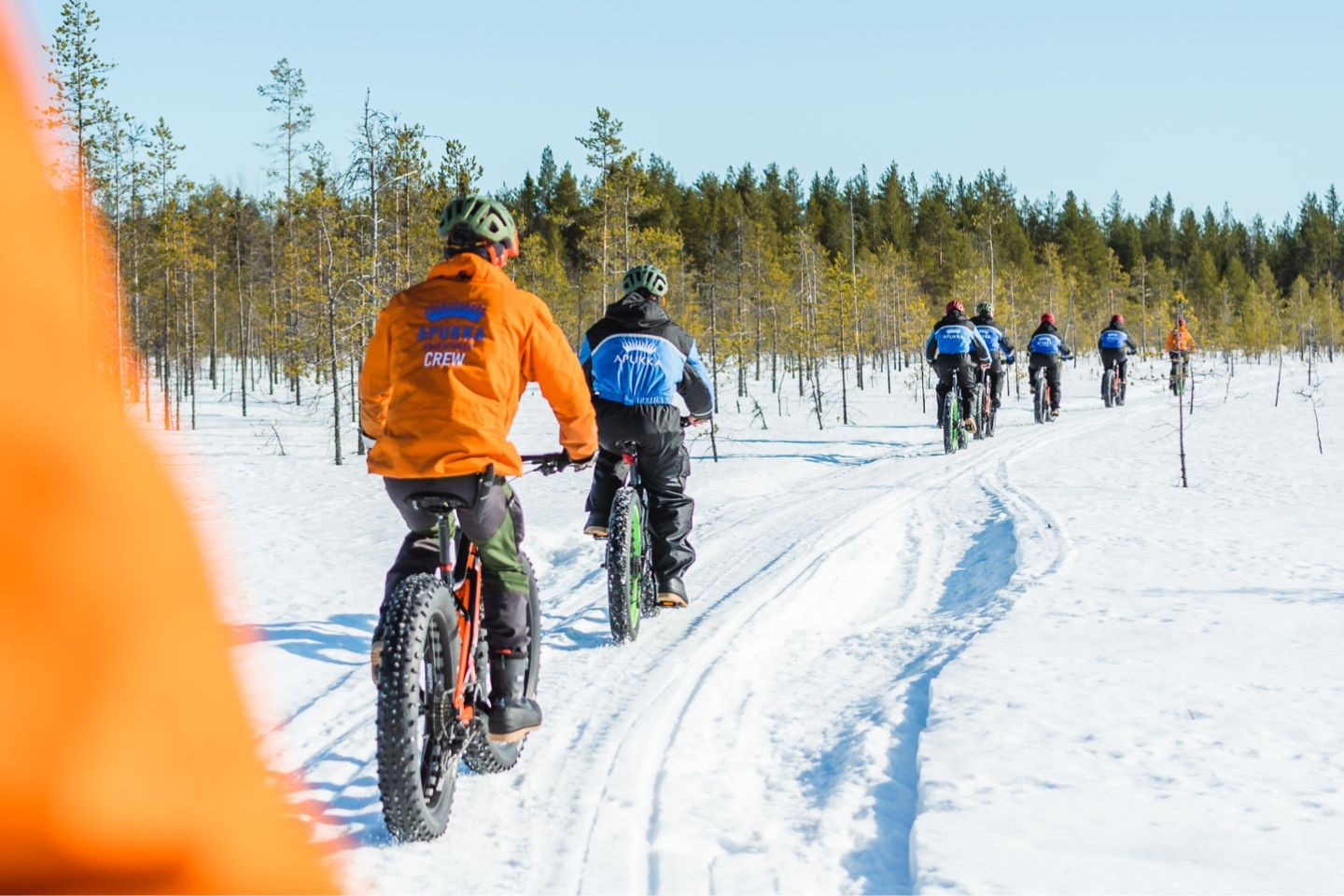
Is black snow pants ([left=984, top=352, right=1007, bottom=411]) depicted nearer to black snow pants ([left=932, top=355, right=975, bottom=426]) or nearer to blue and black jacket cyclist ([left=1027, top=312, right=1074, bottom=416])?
black snow pants ([left=932, top=355, right=975, bottom=426])

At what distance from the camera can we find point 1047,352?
2167cm

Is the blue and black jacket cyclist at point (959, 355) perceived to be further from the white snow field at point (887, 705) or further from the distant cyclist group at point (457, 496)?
the distant cyclist group at point (457, 496)

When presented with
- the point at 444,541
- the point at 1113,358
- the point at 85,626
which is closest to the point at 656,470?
the point at 444,541

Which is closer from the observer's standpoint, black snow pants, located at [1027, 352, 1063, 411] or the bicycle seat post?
the bicycle seat post

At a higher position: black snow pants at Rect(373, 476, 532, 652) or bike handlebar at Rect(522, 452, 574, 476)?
bike handlebar at Rect(522, 452, 574, 476)

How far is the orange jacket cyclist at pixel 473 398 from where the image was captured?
351 centimetres

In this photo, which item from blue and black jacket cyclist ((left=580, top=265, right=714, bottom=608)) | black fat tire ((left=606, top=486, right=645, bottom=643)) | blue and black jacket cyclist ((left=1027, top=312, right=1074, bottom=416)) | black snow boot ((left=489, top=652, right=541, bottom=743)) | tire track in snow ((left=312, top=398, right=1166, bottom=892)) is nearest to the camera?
tire track in snow ((left=312, top=398, right=1166, bottom=892))

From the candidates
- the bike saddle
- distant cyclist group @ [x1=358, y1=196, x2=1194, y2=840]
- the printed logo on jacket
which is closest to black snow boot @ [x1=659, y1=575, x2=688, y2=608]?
distant cyclist group @ [x1=358, y1=196, x2=1194, y2=840]

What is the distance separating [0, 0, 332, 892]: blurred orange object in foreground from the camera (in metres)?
0.62

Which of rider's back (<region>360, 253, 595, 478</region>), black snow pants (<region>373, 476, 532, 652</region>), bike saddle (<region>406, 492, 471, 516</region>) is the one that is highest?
rider's back (<region>360, 253, 595, 478</region>)

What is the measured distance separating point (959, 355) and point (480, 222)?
14.2 meters

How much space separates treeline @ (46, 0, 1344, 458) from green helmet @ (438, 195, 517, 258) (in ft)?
4.47

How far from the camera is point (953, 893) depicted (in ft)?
9.77

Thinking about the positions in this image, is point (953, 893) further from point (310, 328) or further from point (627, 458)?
point (310, 328)
